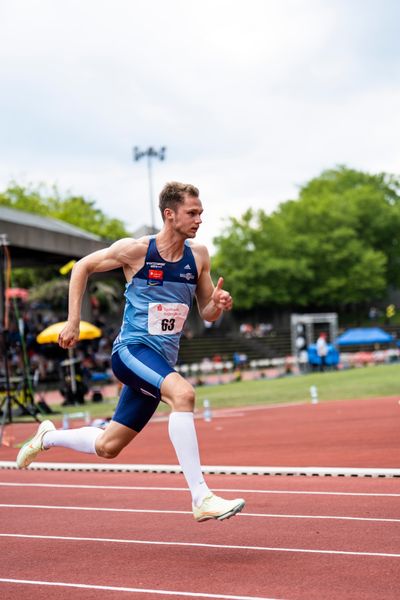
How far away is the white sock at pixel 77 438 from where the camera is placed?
603 cm

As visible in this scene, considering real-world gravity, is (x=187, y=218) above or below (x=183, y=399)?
above

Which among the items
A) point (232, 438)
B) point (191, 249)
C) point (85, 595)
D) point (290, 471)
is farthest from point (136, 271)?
point (232, 438)

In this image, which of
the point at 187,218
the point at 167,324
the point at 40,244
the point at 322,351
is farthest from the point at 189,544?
the point at 322,351

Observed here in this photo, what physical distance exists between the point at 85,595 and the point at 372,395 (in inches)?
697

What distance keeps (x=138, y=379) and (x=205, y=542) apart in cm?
117

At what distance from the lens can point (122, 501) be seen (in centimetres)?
756

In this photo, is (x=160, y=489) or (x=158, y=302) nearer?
(x=158, y=302)

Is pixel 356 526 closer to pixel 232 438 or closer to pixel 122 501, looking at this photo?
pixel 122 501

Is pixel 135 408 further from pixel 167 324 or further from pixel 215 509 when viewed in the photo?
pixel 215 509

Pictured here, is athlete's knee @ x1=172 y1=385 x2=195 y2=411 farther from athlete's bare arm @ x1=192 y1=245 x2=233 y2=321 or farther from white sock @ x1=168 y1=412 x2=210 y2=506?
athlete's bare arm @ x1=192 y1=245 x2=233 y2=321

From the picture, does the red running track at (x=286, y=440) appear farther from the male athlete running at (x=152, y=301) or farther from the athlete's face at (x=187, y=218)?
the athlete's face at (x=187, y=218)

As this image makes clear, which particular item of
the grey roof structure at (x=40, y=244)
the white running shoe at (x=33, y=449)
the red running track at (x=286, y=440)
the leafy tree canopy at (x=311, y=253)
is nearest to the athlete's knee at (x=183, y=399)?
the white running shoe at (x=33, y=449)

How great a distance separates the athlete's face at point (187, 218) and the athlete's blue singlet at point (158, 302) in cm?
20

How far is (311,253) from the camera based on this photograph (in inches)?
2554
